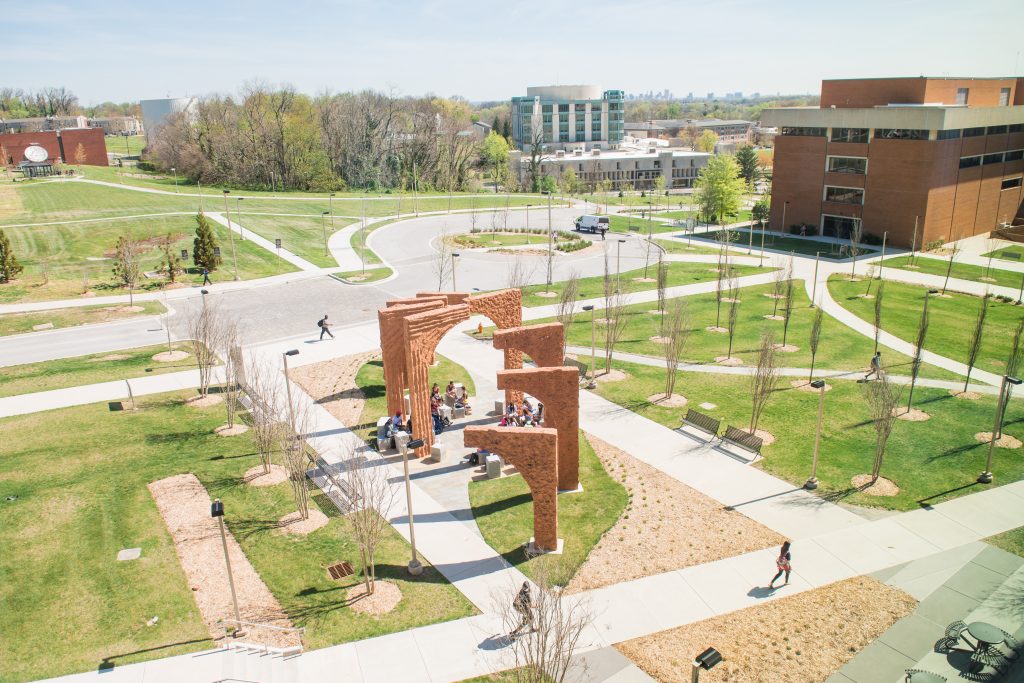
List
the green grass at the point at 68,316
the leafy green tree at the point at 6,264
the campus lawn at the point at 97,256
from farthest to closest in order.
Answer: the campus lawn at the point at 97,256, the leafy green tree at the point at 6,264, the green grass at the point at 68,316

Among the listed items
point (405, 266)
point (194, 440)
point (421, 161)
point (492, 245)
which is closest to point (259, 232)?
point (405, 266)

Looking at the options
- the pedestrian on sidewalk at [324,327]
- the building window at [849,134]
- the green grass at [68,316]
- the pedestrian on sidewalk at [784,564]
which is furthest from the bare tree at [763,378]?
the building window at [849,134]

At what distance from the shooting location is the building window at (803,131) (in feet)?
225

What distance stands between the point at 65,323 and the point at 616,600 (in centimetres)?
3835

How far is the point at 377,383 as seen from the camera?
110 ft

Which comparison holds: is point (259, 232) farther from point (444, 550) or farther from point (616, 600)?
point (616, 600)

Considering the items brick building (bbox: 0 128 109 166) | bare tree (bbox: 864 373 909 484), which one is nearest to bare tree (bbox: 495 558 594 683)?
bare tree (bbox: 864 373 909 484)

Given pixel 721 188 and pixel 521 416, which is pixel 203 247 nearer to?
pixel 521 416

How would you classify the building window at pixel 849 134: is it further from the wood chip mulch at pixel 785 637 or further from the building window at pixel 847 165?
the wood chip mulch at pixel 785 637

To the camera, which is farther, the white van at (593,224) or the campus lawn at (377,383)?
the white van at (593,224)

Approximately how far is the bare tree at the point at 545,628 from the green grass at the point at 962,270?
46862 mm

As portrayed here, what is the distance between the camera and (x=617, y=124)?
17825cm

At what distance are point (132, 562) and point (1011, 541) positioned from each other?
2551 cm

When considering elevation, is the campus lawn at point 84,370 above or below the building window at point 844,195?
below
